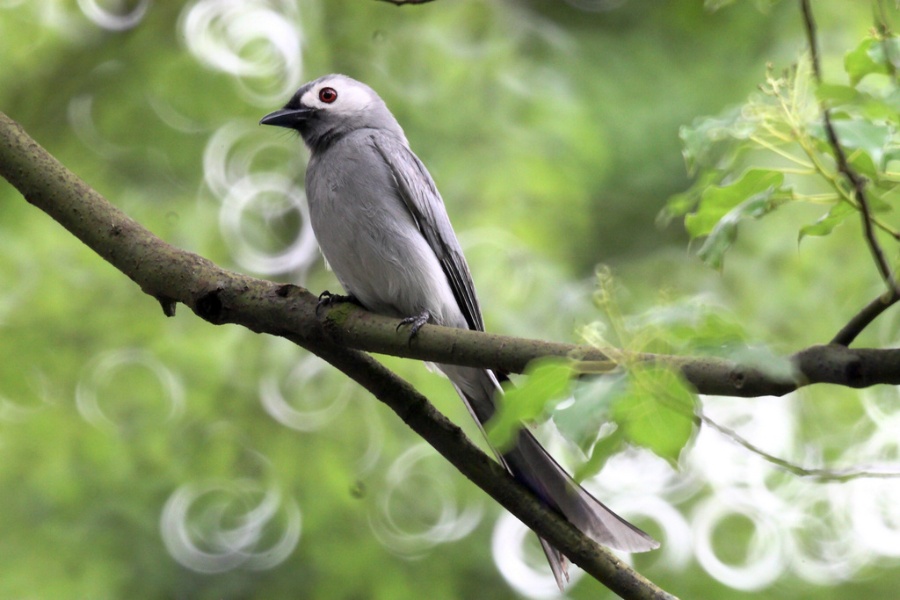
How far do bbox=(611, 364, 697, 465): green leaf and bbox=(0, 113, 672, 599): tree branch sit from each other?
133 centimetres

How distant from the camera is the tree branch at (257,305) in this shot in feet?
9.71

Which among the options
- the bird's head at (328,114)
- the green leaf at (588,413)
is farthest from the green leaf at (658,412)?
the bird's head at (328,114)

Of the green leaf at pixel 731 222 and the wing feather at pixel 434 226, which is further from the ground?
the wing feather at pixel 434 226

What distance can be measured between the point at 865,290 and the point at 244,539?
468cm

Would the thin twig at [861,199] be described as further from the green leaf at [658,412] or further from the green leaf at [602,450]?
the green leaf at [602,450]

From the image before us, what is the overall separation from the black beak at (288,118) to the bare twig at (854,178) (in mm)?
3263

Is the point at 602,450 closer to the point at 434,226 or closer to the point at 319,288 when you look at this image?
the point at 434,226

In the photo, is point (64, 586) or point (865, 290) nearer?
point (64, 586)

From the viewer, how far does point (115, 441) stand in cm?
611

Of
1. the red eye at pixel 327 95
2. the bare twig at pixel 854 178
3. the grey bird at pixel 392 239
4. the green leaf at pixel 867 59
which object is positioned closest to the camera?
the bare twig at pixel 854 178

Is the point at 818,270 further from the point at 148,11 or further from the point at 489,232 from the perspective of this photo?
the point at 148,11

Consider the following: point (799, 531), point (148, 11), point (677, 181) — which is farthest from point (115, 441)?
point (799, 531)

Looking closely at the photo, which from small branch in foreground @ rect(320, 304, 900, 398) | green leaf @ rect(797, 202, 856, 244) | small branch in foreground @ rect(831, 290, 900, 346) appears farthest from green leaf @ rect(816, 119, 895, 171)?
small branch in foreground @ rect(320, 304, 900, 398)

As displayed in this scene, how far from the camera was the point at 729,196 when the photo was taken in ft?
6.70
